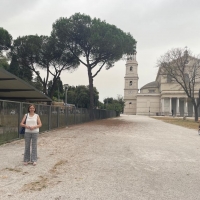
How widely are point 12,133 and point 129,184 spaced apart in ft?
24.1

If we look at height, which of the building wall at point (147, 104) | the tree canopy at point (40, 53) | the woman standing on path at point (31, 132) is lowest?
the woman standing on path at point (31, 132)

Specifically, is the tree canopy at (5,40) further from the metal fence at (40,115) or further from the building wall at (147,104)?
the building wall at (147,104)

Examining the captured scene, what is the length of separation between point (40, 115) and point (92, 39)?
18636 millimetres

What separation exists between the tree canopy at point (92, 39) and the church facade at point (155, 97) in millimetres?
42499

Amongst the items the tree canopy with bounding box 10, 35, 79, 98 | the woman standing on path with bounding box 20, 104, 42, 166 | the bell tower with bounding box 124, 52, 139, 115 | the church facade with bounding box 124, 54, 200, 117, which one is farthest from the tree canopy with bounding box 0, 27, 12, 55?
the bell tower with bounding box 124, 52, 139, 115

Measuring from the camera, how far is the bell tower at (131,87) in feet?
338

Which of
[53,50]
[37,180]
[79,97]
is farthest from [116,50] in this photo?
[79,97]

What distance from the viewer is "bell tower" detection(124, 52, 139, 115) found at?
338 feet

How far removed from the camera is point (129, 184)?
487cm

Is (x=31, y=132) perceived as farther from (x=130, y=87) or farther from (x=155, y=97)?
(x=130, y=87)

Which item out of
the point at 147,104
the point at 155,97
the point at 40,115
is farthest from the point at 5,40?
the point at 155,97

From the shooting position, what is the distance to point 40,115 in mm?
14242

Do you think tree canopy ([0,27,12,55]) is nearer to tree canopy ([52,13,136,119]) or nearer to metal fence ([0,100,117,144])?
tree canopy ([52,13,136,119])

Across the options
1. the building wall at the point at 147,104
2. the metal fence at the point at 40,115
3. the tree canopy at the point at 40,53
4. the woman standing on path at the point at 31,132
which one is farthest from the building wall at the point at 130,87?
the woman standing on path at the point at 31,132
